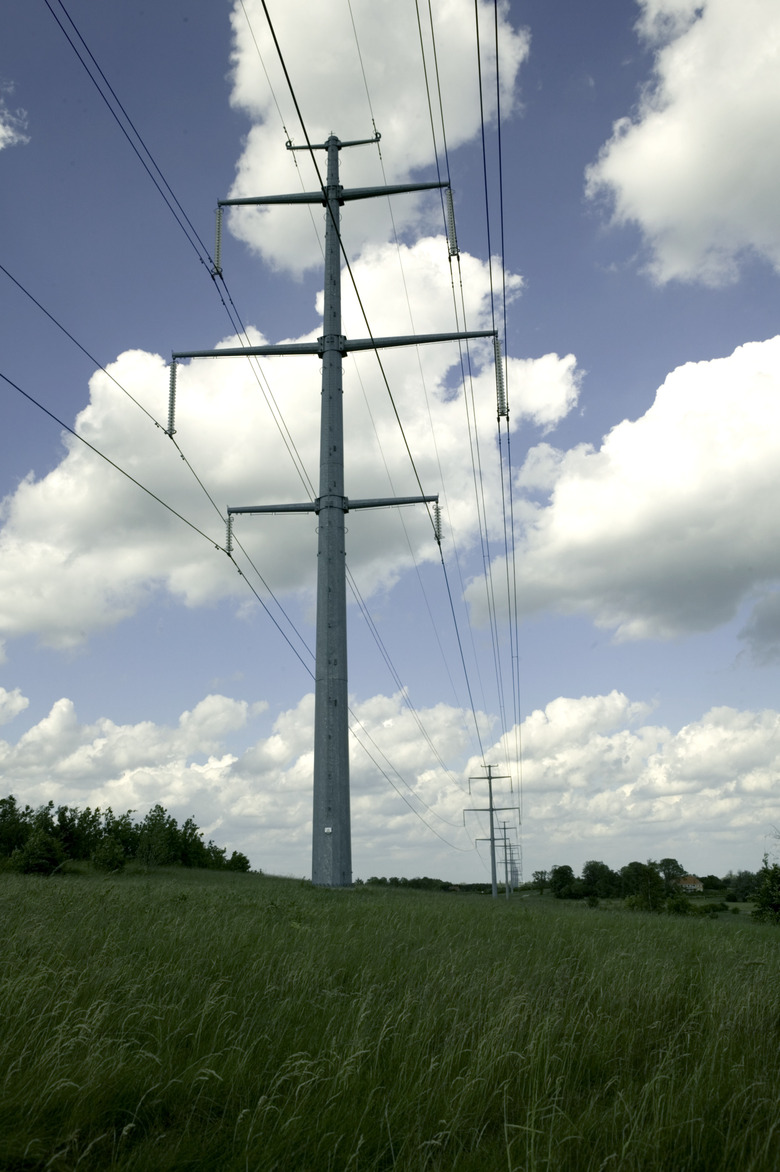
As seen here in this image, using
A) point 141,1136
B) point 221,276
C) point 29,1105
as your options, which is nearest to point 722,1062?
point 141,1136

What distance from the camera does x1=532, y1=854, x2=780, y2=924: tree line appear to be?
124 feet

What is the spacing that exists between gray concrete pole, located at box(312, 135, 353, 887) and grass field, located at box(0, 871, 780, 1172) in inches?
492

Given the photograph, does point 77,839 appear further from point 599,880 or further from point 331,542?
point 599,880

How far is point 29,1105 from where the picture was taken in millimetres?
4359

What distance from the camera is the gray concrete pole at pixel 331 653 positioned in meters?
22.1

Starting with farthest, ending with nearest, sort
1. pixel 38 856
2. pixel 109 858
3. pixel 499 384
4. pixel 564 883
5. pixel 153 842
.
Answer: pixel 564 883 → pixel 153 842 → pixel 109 858 → pixel 38 856 → pixel 499 384

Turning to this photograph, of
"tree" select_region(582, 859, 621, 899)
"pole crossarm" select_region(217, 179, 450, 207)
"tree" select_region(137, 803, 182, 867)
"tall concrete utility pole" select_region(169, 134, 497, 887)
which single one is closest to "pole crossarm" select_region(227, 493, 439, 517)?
"tall concrete utility pole" select_region(169, 134, 497, 887)

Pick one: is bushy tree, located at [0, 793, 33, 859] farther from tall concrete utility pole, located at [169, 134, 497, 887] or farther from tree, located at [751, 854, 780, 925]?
tree, located at [751, 854, 780, 925]

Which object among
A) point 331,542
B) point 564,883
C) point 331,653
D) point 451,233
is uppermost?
point 451,233

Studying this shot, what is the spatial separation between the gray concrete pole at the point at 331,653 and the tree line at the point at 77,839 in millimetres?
14906

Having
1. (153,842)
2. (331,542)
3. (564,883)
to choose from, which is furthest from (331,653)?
(564,883)

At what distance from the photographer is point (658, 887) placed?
63.6 meters

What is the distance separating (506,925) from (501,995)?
793cm

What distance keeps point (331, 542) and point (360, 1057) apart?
19379 mm
